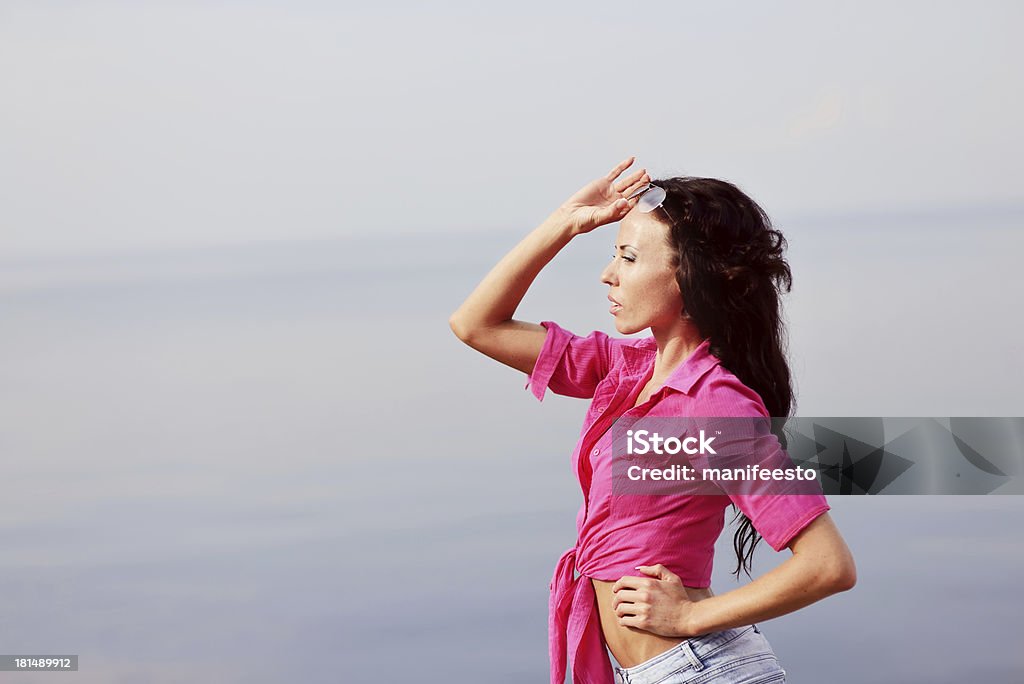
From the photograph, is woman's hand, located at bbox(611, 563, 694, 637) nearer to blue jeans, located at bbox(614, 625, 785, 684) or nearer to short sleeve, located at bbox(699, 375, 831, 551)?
blue jeans, located at bbox(614, 625, 785, 684)

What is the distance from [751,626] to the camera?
1.92m

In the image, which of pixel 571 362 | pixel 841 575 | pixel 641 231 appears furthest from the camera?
pixel 571 362

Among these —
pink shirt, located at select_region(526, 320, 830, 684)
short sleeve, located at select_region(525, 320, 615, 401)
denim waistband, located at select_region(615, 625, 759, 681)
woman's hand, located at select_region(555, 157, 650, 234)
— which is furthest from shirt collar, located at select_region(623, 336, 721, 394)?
denim waistband, located at select_region(615, 625, 759, 681)

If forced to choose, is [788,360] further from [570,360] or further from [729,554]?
[729,554]

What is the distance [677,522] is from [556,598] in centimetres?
27

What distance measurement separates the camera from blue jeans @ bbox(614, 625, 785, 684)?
1830 mm

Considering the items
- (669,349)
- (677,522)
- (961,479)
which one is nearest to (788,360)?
(669,349)

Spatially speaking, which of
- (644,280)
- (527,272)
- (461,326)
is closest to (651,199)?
(644,280)

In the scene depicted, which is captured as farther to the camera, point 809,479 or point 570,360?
point 570,360

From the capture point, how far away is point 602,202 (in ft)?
6.83

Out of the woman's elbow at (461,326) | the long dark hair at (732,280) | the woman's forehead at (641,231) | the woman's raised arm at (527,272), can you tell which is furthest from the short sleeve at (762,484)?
the woman's elbow at (461,326)

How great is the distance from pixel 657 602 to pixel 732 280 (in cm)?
48

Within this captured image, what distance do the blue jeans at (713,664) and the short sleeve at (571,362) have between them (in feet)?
1.63

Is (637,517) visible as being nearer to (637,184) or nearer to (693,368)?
(693,368)
